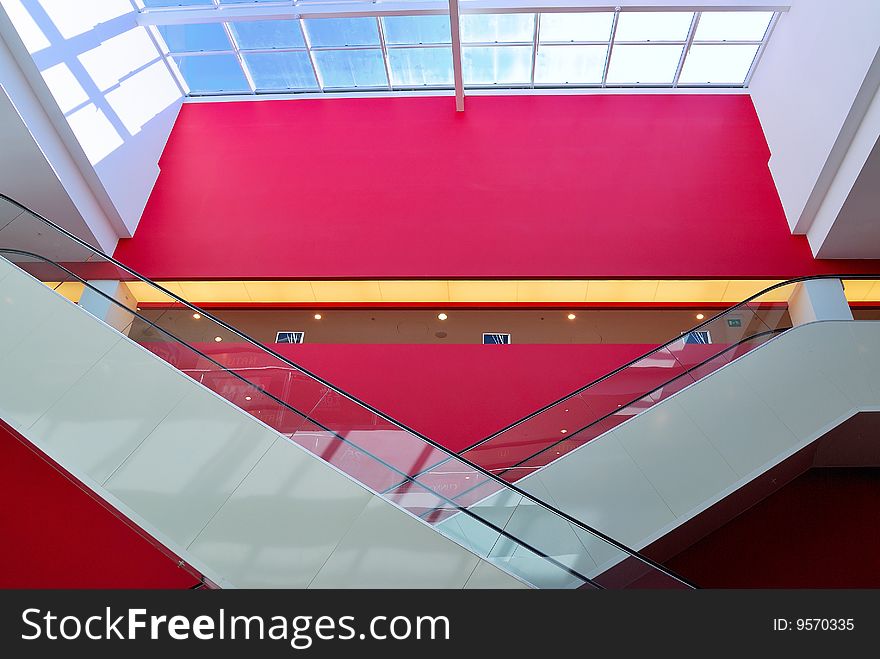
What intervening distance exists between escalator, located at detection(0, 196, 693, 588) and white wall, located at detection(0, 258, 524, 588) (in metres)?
0.01

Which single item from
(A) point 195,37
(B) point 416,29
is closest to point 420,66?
(B) point 416,29

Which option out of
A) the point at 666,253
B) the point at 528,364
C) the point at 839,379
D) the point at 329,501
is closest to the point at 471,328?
the point at 528,364

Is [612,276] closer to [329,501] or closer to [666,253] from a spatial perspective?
[666,253]

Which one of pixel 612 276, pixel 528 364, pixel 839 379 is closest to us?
pixel 839 379

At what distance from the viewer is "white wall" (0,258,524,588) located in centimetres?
606

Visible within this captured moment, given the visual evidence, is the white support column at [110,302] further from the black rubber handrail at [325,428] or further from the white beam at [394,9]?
the white beam at [394,9]

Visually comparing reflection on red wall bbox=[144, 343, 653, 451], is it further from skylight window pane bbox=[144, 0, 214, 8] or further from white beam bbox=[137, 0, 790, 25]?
skylight window pane bbox=[144, 0, 214, 8]

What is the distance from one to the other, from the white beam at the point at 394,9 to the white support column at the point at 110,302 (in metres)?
8.07

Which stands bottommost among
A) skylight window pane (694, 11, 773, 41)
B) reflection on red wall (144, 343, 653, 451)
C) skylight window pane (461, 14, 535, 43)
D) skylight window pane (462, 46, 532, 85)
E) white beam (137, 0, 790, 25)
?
reflection on red wall (144, 343, 653, 451)

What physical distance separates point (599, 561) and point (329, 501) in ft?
8.19

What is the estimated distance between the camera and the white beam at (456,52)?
12.6 m

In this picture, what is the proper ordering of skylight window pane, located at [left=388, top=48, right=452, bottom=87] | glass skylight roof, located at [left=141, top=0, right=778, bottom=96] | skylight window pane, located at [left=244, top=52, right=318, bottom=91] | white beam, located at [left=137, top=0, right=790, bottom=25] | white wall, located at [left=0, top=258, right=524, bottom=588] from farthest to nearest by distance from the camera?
skylight window pane, located at [left=244, top=52, right=318, bottom=91] < skylight window pane, located at [left=388, top=48, right=452, bottom=87] < glass skylight roof, located at [left=141, top=0, right=778, bottom=96] < white beam, located at [left=137, top=0, right=790, bottom=25] < white wall, located at [left=0, top=258, right=524, bottom=588]

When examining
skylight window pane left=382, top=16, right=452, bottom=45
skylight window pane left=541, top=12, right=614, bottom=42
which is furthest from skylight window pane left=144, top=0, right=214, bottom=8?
skylight window pane left=541, top=12, right=614, bottom=42

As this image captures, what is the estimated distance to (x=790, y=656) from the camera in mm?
4746
